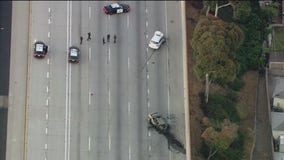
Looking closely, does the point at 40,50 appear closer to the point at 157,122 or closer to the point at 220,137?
the point at 157,122

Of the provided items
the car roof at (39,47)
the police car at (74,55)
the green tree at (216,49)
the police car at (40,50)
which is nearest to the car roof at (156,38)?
the green tree at (216,49)

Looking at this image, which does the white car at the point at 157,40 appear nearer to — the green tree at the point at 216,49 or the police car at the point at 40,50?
the green tree at the point at 216,49

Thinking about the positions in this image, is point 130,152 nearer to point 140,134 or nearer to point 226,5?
point 140,134

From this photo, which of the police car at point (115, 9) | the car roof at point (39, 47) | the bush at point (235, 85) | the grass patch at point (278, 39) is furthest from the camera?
the grass patch at point (278, 39)

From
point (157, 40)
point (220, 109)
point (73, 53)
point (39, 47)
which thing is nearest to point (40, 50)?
point (39, 47)

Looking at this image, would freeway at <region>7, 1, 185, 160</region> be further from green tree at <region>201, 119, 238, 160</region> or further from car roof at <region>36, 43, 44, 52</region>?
green tree at <region>201, 119, 238, 160</region>
